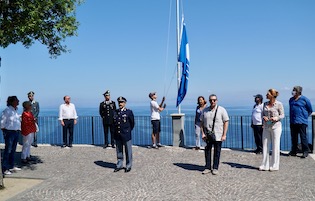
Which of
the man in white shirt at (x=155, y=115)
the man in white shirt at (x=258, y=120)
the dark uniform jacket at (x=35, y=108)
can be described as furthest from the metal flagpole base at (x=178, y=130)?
the dark uniform jacket at (x=35, y=108)

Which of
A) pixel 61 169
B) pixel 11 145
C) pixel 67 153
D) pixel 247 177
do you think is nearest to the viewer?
pixel 247 177

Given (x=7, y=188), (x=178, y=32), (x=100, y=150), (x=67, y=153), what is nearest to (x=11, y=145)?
(x=7, y=188)

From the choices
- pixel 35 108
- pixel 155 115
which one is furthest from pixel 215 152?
pixel 35 108

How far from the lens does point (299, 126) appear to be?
8.98 m

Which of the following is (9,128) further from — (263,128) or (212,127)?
(263,128)

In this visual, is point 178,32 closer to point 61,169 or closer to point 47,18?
point 47,18

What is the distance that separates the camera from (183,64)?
40.7 feet

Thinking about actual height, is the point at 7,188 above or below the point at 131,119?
below

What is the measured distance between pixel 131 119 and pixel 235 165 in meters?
3.10

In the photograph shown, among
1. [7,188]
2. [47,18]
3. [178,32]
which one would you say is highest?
[178,32]

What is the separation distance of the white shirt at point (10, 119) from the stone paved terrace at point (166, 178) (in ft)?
4.01

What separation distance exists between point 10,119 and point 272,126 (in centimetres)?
650

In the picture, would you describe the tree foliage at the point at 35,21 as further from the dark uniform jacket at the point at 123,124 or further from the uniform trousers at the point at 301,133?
the uniform trousers at the point at 301,133

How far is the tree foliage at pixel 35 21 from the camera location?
6.25 meters
